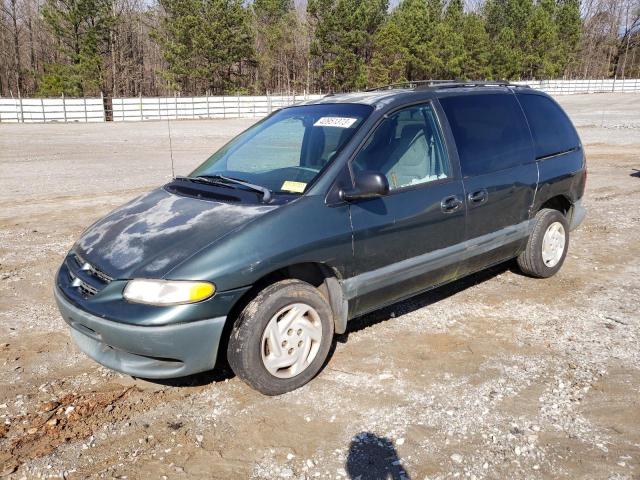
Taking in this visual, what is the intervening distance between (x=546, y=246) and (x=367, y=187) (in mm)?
2588

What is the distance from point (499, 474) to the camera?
271cm

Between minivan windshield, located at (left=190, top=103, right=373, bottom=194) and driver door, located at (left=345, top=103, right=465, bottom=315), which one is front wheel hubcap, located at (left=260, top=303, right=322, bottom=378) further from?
minivan windshield, located at (left=190, top=103, right=373, bottom=194)

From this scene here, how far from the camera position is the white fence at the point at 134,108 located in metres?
33.4

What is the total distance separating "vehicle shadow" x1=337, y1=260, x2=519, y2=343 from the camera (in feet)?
14.6

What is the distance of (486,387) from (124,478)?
7.02ft

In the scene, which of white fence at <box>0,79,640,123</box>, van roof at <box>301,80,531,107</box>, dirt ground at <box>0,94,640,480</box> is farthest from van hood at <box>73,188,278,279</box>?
white fence at <box>0,79,640,123</box>

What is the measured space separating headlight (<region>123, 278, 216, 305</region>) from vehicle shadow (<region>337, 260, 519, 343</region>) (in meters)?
1.46

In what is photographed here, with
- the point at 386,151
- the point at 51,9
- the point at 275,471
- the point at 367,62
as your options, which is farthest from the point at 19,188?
the point at 367,62

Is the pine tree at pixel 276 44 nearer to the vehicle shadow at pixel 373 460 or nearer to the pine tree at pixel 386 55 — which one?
the pine tree at pixel 386 55

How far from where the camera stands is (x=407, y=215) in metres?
3.85

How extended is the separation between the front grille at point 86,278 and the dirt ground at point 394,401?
674 millimetres

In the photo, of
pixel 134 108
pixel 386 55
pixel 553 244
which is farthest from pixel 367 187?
pixel 386 55

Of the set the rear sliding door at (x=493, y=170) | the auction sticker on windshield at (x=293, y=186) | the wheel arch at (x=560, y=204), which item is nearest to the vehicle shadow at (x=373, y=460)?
the auction sticker on windshield at (x=293, y=186)

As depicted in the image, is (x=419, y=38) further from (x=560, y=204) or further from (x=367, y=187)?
(x=367, y=187)
